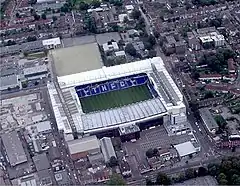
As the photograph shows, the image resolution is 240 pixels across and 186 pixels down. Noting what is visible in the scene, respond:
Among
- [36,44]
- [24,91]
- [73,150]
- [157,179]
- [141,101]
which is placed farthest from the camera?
[36,44]

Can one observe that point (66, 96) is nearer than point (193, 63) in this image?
Yes

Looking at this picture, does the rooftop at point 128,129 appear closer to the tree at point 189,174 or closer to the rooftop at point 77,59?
the tree at point 189,174

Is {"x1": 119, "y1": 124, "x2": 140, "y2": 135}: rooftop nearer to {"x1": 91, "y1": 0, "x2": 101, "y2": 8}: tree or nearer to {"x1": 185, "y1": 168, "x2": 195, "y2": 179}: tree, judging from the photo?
{"x1": 185, "y1": 168, "x2": 195, "y2": 179}: tree

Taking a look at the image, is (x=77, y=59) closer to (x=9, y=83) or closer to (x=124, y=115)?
(x=9, y=83)

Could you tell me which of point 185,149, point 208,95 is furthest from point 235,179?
point 208,95

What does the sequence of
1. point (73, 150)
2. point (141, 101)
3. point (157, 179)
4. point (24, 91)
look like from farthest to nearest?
point (24, 91), point (141, 101), point (73, 150), point (157, 179)

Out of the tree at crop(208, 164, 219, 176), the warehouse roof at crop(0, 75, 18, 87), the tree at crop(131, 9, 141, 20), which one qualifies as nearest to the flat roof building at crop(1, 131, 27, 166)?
the warehouse roof at crop(0, 75, 18, 87)

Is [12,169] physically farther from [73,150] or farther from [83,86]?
[83,86]

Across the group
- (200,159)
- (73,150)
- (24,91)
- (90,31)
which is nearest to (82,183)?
(73,150)
